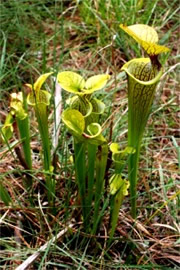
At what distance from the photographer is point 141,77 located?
1.13 meters

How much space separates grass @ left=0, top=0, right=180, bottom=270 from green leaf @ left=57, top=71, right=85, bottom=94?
16cm

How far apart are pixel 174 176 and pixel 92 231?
0.46 meters

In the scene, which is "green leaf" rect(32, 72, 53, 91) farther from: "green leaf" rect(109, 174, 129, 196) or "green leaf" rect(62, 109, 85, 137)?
"green leaf" rect(109, 174, 129, 196)

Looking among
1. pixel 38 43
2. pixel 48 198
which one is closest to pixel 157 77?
pixel 48 198

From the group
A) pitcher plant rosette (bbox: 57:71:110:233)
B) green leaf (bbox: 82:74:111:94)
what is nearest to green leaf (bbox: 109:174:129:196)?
pitcher plant rosette (bbox: 57:71:110:233)

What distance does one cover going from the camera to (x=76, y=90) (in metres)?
1.11

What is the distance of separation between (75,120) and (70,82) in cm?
10

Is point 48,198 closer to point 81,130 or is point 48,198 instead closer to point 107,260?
point 107,260

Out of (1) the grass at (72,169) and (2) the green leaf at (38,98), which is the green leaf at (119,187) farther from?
(2) the green leaf at (38,98)

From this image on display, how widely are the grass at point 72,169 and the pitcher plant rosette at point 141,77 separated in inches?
3.7

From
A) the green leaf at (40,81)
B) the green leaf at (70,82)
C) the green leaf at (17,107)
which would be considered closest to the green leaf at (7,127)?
the green leaf at (17,107)

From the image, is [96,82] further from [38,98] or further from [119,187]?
[119,187]

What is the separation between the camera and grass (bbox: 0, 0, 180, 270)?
133 cm

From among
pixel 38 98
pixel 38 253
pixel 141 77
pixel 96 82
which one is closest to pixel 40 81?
pixel 38 98
